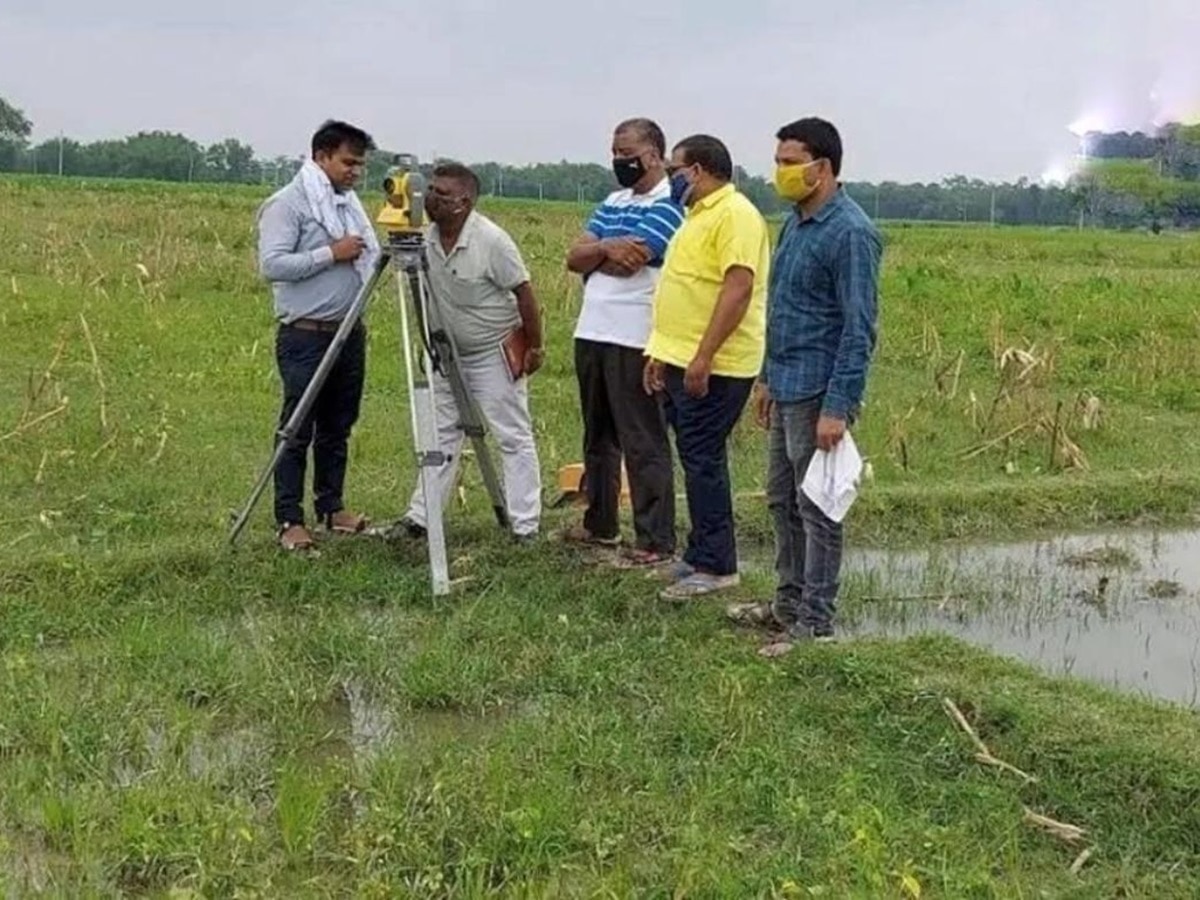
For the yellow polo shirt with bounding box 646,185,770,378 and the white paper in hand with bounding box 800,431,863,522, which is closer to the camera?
the white paper in hand with bounding box 800,431,863,522

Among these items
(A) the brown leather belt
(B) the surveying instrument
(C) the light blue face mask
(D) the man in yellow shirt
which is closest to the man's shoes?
(B) the surveying instrument

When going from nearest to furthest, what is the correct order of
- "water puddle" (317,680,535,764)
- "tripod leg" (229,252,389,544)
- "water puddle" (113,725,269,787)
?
"water puddle" (113,725,269,787) < "water puddle" (317,680,535,764) < "tripod leg" (229,252,389,544)

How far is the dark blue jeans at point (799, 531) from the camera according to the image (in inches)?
191

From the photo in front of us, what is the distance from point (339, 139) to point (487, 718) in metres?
2.53

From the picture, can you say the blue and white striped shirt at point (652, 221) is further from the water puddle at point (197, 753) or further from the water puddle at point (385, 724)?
the water puddle at point (197, 753)

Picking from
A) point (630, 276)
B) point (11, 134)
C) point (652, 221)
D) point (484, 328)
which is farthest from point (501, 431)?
point (11, 134)

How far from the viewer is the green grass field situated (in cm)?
334

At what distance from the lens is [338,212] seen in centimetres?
577

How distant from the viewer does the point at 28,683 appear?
4312 mm

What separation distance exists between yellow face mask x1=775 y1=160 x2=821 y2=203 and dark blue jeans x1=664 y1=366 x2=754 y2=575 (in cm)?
83

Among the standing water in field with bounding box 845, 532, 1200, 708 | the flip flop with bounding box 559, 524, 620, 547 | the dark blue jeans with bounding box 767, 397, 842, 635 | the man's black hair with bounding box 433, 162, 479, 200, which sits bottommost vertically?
the standing water in field with bounding box 845, 532, 1200, 708

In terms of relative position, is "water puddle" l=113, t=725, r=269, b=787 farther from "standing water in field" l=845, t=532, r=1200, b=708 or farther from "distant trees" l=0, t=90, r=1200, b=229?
"distant trees" l=0, t=90, r=1200, b=229

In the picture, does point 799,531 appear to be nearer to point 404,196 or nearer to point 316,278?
point 404,196

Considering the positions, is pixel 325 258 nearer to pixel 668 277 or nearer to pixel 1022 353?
pixel 668 277
